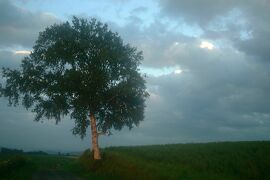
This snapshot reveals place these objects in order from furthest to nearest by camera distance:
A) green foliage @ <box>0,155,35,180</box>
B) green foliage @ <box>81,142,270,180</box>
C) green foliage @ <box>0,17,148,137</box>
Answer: green foliage @ <box>0,17,148,137</box> < green foliage @ <box>0,155,35,180</box> < green foliage @ <box>81,142,270,180</box>

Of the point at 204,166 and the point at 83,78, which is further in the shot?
the point at 83,78

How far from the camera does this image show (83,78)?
4303cm

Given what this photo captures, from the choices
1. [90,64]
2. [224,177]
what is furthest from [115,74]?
[224,177]

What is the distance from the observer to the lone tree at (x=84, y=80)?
1692 inches

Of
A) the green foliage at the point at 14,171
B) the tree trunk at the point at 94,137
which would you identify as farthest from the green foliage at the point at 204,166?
the green foliage at the point at 14,171

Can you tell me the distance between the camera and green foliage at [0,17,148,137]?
43.0 meters

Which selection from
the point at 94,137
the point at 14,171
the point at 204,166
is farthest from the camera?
the point at 94,137

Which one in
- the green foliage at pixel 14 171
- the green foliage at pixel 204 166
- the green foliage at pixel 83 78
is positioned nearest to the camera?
the green foliage at pixel 204 166

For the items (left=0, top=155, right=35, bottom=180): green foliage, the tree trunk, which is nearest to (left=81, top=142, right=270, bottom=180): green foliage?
the tree trunk

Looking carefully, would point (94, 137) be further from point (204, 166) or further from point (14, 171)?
point (204, 166)

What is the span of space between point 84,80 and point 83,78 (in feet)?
0.89

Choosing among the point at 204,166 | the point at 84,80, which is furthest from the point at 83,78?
the point at 204,166

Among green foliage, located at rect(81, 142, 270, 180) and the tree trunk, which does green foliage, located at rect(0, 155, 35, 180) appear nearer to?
green foliage, located at rect(81, 142, 270, 180)

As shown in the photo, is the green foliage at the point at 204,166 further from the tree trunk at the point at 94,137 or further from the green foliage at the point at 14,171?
the green foliage at the point at 14,171
